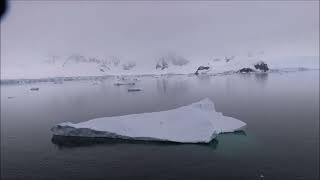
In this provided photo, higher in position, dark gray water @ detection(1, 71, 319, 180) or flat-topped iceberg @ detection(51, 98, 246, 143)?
flat-topped iceberg @ detection(51, 98, 246, 143)

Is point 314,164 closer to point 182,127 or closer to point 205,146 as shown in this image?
point 205,146

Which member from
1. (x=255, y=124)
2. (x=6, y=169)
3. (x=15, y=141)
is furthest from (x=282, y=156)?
(x=15, y=141)

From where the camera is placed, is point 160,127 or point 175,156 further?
point 160,127

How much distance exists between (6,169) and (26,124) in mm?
12838

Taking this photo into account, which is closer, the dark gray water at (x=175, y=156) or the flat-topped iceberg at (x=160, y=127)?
the dark gray water at (x=175, y=156)

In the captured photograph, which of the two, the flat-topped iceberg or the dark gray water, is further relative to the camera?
the flat-topped iceberg

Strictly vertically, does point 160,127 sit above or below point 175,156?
above

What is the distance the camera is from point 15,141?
22.7 m

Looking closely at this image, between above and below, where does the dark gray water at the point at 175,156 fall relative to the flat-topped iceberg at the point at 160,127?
below

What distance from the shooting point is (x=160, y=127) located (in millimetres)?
21484

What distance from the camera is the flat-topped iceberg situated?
792 inches

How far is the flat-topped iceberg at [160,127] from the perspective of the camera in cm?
2011

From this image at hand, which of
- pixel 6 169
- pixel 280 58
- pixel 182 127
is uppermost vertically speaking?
pixel 280 58

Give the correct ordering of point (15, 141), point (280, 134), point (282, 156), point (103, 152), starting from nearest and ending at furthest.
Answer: point (282, 156) → point (103, 152) → point (280, 134) → point (15, 141)
